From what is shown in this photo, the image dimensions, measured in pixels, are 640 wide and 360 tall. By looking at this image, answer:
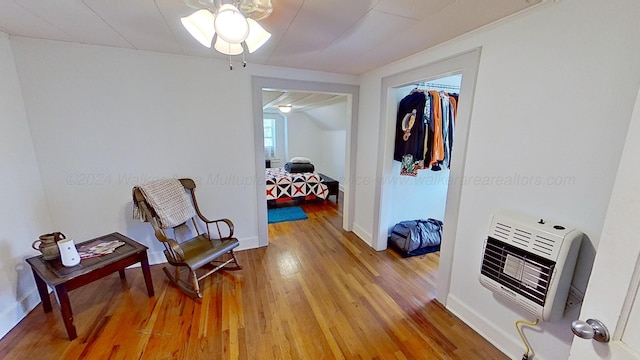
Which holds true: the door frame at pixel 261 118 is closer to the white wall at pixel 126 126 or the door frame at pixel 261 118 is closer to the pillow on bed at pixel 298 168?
the white wall at pixel 126 126

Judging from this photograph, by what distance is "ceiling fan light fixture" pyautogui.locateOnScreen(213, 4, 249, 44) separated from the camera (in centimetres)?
102

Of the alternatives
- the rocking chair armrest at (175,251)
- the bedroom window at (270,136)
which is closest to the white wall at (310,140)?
the bedroom window at (270,136)

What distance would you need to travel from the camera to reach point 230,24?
1044 millimetres

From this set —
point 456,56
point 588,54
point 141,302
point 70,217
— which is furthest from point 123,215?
point 588,54

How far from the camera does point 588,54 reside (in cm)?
113

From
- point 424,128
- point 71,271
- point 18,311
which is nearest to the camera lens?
point 71,271

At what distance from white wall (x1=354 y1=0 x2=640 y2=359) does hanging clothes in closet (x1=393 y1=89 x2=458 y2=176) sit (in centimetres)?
65

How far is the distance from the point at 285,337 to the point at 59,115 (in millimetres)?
2537

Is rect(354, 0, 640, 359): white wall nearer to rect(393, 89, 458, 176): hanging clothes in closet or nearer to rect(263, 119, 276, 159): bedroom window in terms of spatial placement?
rect(393, 89, 458, 176): hanging clothes in closet

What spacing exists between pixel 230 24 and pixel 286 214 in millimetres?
3344

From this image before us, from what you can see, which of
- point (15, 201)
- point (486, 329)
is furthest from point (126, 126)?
→ point (486, 329)

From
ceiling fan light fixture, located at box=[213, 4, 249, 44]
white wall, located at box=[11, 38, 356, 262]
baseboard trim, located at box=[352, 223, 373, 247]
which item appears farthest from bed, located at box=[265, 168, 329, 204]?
ceiling fan light fixture, located at box=[213, 4, 249, 44]

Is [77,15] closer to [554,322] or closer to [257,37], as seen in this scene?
[257,37]

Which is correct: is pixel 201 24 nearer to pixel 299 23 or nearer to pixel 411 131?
pixel 299 23
